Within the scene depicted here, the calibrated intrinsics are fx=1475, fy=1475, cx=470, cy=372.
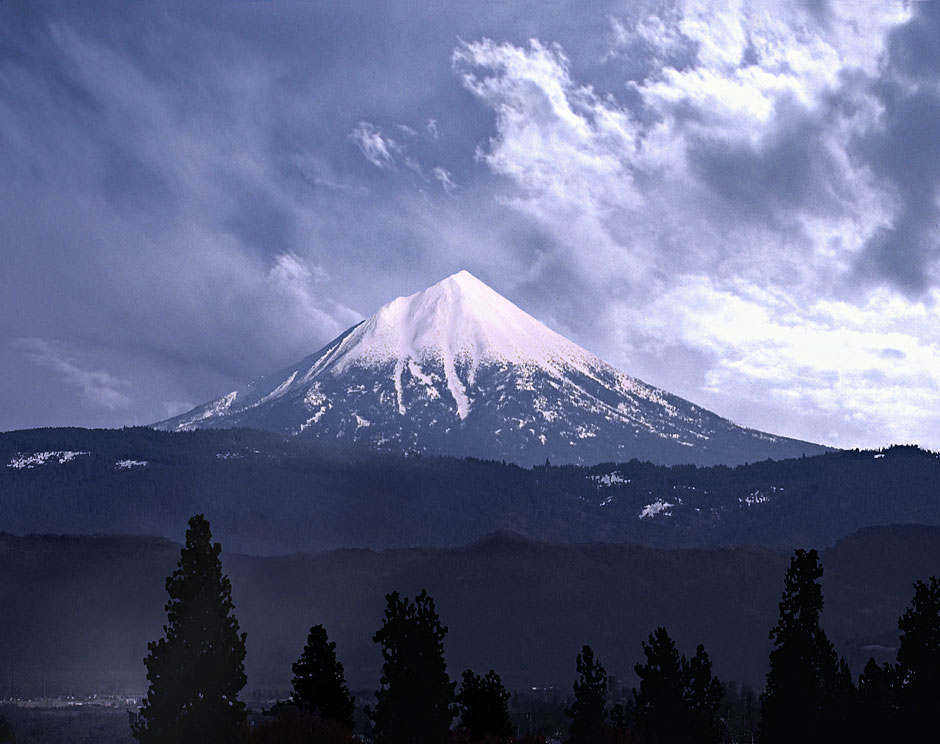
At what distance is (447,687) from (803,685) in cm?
2902

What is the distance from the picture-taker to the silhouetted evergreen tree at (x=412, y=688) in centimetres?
10294

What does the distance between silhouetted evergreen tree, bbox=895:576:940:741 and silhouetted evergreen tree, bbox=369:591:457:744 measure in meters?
36.7

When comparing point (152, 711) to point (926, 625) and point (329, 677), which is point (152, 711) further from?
point (926, 625)

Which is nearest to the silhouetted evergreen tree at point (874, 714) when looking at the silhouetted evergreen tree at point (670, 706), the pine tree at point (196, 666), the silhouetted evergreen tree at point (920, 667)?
the silhouetted evergreen tree at point (920, 667)

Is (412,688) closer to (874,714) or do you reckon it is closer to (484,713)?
(874,714)

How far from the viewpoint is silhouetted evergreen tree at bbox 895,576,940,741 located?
114500 millimetres

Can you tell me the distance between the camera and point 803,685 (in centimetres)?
11519

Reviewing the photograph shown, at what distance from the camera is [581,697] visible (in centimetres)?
12750

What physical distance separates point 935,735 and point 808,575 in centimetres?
1522

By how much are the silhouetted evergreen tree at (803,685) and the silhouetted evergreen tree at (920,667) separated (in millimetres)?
4518

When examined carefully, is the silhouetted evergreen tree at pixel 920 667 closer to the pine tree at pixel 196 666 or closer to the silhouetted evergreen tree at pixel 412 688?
the silhouetted evergreen tree at pixel 412 688

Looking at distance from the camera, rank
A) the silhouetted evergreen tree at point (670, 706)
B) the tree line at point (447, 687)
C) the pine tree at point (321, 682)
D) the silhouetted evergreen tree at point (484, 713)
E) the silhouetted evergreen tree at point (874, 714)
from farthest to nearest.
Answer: the silhouetted evergreen tree at point (484, 713), the pine tree at point (321, 682), the silhouetted evergreen tree at point (874, 714), the silhouetted evergreen tree at point (670, 706), the tree line at point (447, 687)

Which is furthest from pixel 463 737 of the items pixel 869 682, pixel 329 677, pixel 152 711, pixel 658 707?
pixel 152 711

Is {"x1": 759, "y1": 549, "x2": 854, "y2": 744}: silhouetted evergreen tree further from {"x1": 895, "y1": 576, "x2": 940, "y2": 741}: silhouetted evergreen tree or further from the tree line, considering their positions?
{"x1": 895, "y1": 576, "x2": 940, "y2": 741}: silhouetted evergreen tree
